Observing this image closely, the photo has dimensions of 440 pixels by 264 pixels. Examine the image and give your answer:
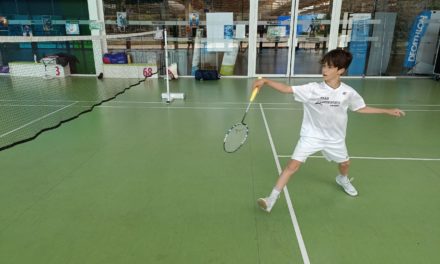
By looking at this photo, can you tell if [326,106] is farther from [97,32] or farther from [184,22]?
[97,32]

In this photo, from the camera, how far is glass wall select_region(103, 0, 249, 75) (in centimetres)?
1168

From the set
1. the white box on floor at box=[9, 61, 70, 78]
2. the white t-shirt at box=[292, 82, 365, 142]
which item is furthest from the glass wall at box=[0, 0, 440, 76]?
the white t-shirt at box=[292, 82, 365, 142]

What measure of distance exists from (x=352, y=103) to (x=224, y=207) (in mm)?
1640

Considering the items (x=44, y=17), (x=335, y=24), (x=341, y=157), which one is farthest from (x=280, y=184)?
(x=44, y=17)

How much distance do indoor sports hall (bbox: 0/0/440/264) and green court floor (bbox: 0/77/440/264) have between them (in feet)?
0.06

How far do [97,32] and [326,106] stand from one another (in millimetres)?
10952

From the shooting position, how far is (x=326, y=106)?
9.72 feet

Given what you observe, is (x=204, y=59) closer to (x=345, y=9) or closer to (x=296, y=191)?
(x=345, y=9)

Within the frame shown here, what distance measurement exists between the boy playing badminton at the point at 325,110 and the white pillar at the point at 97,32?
10628 millimetres

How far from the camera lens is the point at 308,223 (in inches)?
118

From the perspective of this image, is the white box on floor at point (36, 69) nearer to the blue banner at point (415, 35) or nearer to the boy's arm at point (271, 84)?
the boy's arm at point (271, 84)

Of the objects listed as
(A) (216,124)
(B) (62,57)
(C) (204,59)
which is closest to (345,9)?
(C) (204,59)

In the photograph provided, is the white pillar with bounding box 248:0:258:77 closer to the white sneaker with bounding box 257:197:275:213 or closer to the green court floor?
the green court floor

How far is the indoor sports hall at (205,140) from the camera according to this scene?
277 centimetres
